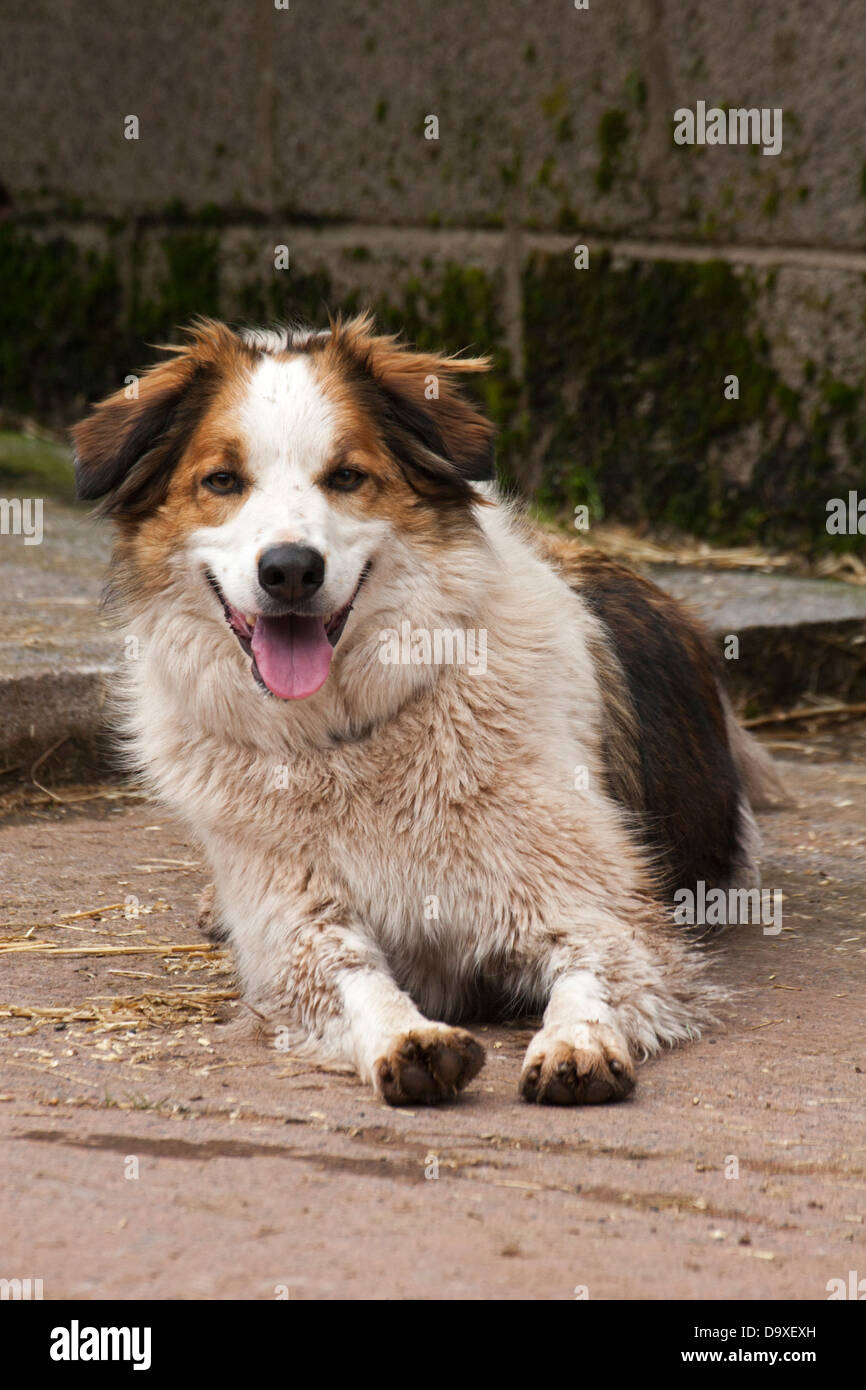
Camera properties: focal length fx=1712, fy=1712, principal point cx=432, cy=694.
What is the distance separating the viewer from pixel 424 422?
3.80m

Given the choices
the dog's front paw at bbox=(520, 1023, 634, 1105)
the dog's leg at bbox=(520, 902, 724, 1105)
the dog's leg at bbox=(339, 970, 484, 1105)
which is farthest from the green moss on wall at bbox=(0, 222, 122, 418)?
the dog's front paw at bbox=(520, 1023, 634, 1105)

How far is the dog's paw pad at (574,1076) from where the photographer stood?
10.3 feet

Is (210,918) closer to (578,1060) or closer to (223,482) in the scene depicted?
(223,482)

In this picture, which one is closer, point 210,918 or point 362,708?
point 362,708

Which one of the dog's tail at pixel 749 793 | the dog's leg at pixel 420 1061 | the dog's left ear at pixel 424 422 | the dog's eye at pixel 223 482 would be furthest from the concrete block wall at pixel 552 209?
the dog's leg at pixel 420 1061

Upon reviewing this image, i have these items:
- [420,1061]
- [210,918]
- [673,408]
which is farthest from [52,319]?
[420,1061]

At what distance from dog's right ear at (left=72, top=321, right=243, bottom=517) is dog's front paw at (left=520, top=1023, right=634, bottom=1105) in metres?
1.50

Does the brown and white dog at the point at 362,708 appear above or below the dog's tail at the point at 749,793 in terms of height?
above

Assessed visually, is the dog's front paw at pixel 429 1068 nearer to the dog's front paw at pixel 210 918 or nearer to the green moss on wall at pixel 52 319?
the dog's front paw at pixel 210 918

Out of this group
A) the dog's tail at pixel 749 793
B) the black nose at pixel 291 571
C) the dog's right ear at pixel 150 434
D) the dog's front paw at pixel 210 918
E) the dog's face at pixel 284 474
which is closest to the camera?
the black nose at pixel 291 571

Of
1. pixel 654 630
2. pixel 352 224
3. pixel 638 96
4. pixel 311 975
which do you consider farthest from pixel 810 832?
pixel 352 224

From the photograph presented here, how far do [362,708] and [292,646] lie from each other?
230 mm

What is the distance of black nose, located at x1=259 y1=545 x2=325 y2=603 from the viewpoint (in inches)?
133

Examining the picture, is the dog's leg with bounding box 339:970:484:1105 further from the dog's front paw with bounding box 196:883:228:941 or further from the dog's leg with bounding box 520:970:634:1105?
the dog's front paw with bounding box 196:883:228:941
